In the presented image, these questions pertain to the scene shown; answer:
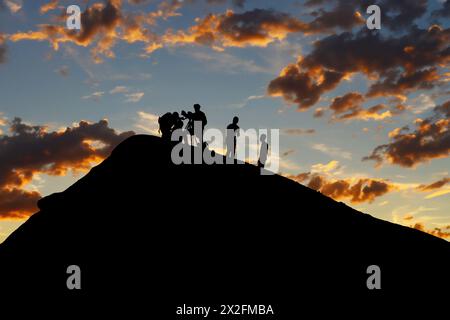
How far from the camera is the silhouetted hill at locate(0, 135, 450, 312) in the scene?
2694 cm

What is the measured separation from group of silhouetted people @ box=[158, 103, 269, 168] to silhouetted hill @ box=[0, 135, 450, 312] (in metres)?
1.16

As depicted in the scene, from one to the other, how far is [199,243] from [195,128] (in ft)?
26.5

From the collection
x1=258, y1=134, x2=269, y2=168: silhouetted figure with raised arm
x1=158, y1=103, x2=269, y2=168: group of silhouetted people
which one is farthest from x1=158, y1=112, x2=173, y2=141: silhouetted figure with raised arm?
x1=258, y1=134, x2=269, y2=168: silhouetted figure with raised arm

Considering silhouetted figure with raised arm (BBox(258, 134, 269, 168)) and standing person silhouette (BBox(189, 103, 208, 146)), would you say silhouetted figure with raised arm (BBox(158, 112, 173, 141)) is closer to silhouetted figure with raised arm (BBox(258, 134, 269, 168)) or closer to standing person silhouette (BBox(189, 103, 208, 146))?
standing person silhouette (BBox(189, 103, 208, 146))

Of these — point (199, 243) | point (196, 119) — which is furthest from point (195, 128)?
point (199, 243)

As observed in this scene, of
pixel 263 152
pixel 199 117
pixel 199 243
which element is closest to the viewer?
pixel 199 243

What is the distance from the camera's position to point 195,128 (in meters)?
32.5

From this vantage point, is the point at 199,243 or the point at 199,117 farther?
the point at 199,117

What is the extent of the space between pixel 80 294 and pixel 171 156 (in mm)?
10324

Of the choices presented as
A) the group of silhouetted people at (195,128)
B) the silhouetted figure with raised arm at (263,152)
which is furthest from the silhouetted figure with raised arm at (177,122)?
the silhouetted figure with raised arm at (263,152)

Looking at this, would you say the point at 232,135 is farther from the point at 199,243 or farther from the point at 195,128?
the point at 199,243

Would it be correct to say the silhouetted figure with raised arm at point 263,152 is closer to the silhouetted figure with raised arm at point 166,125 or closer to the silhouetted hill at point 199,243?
the silhouetted hill at point 199,243
